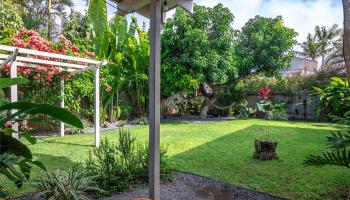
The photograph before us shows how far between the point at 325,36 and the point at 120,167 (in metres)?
35.6

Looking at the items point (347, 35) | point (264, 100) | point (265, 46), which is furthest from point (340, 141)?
point (264, 100)

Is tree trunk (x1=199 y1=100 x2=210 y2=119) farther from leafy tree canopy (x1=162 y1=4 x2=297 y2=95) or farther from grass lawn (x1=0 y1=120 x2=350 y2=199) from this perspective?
grass lawn (x1=0 y1=120 x2=350 y2=199)

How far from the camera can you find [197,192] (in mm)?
3619

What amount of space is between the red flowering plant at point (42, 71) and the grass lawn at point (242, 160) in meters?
1.69

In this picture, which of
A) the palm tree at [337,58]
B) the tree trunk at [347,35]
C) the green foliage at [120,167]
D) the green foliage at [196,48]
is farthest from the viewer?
the palm tree at [337,58]

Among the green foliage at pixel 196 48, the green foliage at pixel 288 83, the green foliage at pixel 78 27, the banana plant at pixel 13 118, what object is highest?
the green foliage at pixel 78 27

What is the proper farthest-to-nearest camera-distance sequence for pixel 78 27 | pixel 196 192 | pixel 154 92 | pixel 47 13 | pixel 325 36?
pixel 325 36 < pixel 47 13 < pixel 78 27 < pixel 196 192 < pixel 154 92

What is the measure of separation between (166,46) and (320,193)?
907 centimetres

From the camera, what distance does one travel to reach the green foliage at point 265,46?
40.9 feet

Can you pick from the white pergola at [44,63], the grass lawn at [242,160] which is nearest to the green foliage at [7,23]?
the white pergola at [44,63]

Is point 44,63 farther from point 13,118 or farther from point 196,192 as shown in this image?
point 13,118

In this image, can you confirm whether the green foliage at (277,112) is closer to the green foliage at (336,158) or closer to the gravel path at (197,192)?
the gravel path at (197,192)

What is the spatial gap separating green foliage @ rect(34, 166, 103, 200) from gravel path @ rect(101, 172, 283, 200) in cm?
34

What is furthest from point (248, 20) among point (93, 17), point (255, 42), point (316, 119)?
point (93, 17)
